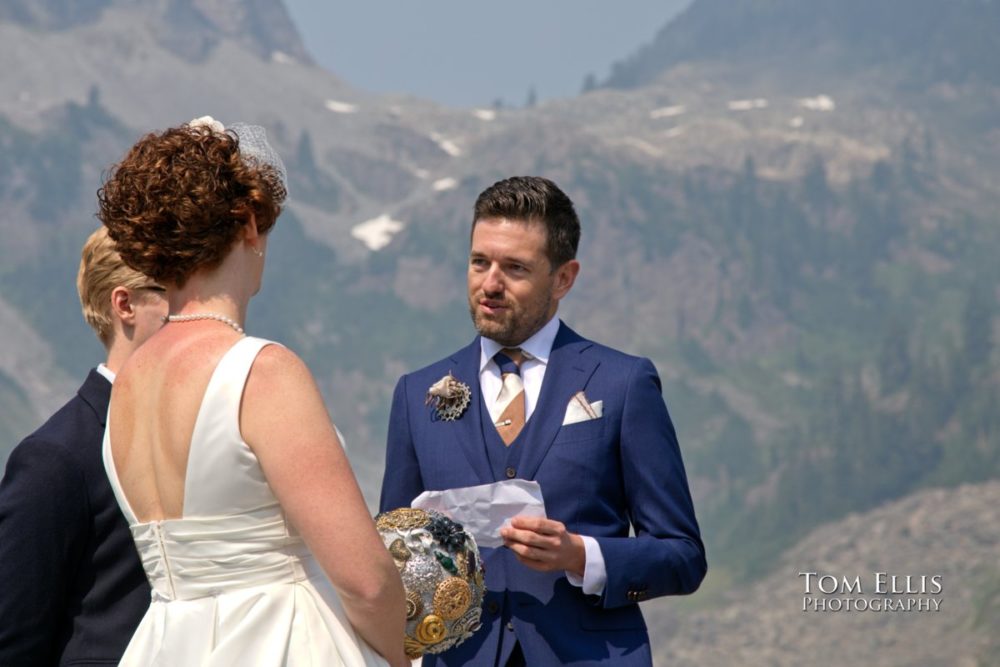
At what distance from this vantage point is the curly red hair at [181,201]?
174 inches

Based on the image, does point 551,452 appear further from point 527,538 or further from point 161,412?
point 161,412

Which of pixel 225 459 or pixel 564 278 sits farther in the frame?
pixel 564 278

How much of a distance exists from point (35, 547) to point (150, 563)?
29.3 inches

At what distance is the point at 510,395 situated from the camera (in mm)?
6285

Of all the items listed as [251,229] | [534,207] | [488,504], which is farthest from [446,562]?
[534,207]

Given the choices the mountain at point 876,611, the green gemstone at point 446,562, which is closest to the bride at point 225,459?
the green gemstone at point 446,562

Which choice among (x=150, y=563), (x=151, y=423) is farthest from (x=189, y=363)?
(x=150, y=563)

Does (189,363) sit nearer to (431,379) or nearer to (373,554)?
(373,554)

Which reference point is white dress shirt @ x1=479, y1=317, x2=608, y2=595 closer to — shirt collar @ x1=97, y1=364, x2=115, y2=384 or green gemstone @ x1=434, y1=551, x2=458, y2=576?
green gemstone @ x1=434, y1=551, x2=458, y2=576

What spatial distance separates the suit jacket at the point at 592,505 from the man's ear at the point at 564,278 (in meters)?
0.29

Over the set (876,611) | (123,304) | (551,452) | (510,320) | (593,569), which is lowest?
(876,611)

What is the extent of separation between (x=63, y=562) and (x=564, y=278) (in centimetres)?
241

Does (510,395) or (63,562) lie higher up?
(510,395)

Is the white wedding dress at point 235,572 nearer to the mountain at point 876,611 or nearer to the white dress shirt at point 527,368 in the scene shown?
the white dress shirt at point 527,368
